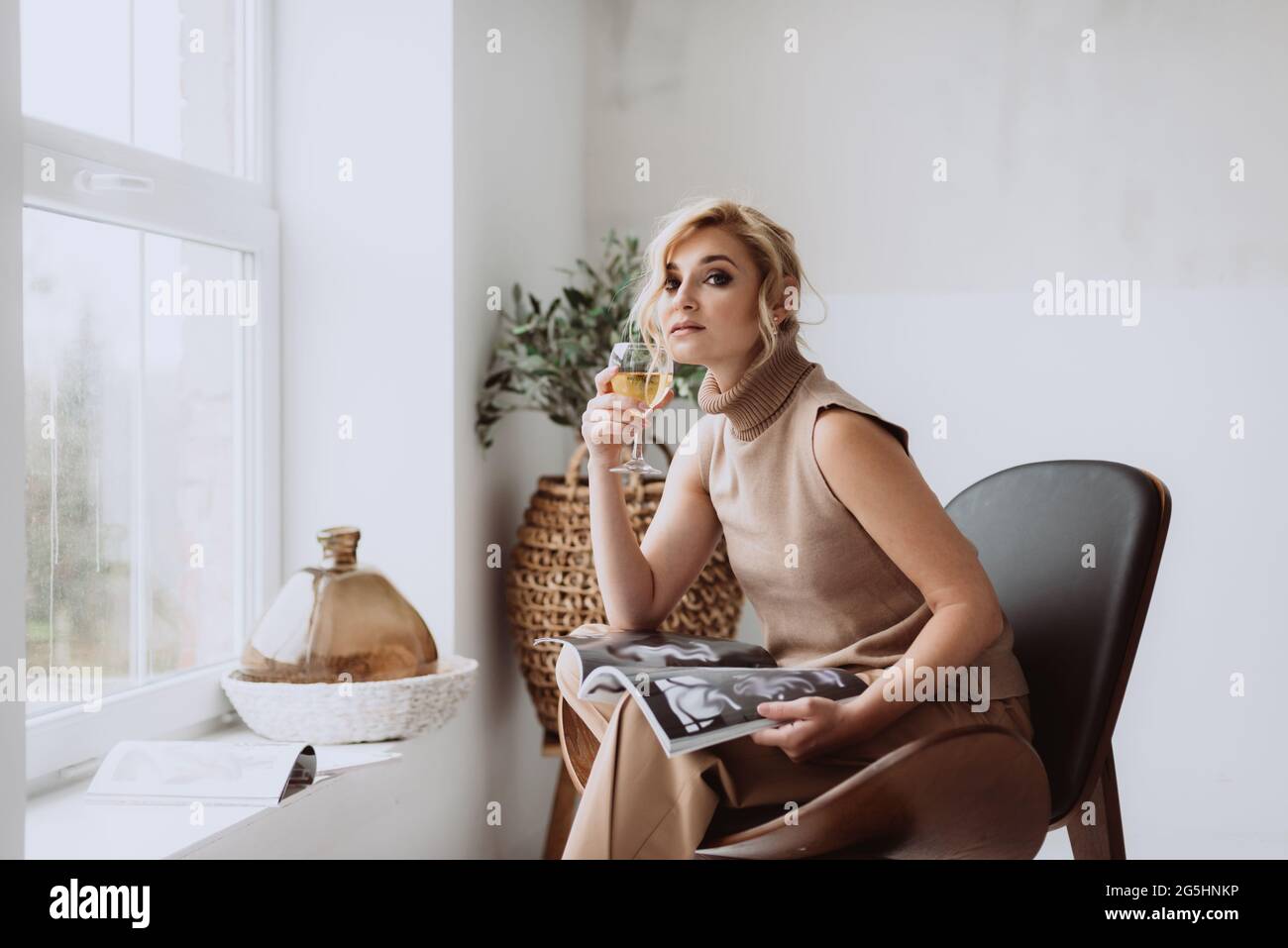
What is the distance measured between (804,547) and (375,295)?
117 centimetres

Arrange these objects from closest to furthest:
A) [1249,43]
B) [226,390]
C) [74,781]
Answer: [74,781] → [226,390] → [1249,43]

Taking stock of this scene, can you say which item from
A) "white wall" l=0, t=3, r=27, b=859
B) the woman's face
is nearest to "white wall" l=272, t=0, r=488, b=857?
the woman's face

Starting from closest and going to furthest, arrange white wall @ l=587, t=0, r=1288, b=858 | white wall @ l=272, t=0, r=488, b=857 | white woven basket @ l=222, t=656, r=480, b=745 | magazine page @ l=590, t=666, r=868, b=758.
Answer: magazine page @ l=590, t=666, r=868, b=758 → white woven basket @ l=222, t=656, r=480, b=745 → white wall @ l=272, t=0, r=488, b=857 → white wall @ l=587, t=0, r=1288, b=858

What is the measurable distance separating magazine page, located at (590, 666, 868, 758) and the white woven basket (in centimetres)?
71

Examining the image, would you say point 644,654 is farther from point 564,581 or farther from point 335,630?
point 564,581

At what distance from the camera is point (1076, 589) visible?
5.11 ft

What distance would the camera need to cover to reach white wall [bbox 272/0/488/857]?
219cm

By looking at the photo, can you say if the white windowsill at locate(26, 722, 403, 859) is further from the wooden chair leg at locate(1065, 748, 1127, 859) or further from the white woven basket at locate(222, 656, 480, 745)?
the wooden chair leg at locate(1065, 748, 1127, 859)

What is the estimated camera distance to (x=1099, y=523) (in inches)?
61.1

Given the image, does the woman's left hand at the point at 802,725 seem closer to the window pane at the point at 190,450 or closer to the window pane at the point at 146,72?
the window pane at the point at 190,450

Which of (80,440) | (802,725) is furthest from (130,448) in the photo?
(802,725)

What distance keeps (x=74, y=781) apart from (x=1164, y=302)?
2.46m
